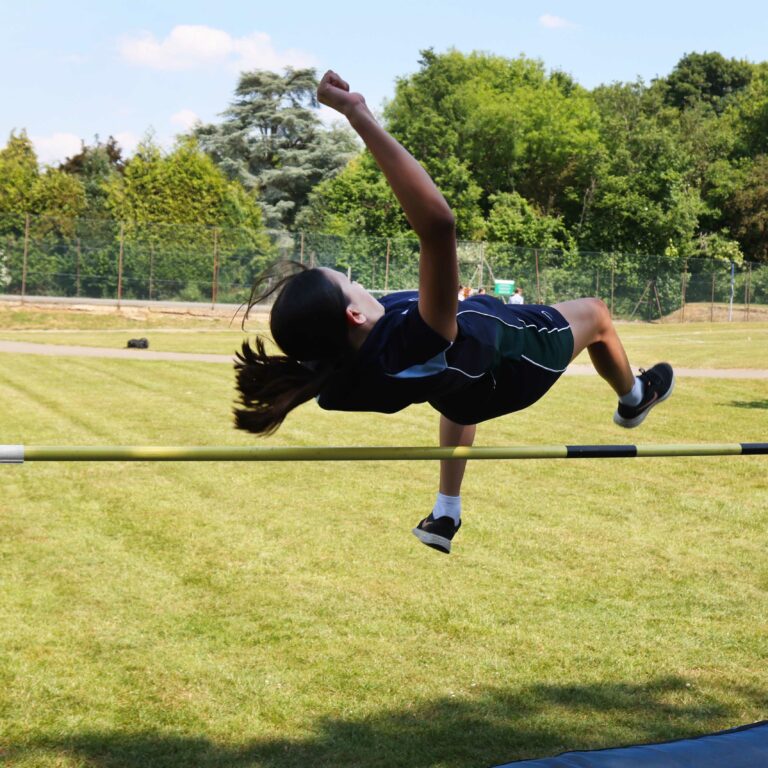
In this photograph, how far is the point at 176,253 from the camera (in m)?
36.8

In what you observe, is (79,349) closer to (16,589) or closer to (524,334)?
(16,589)

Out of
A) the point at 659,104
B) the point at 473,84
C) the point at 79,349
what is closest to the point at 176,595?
the point at 79,349

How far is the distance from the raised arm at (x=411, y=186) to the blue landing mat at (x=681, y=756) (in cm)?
179

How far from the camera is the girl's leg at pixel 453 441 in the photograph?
443 cm

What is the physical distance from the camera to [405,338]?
3.50 meters

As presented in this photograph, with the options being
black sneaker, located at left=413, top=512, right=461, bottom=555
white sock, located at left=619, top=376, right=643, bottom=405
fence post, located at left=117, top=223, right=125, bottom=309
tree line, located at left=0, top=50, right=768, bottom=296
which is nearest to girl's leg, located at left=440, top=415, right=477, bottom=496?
black sneaker, located at left=413, top=512, right=461, bottom=555

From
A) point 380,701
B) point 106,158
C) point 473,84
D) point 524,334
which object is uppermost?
point 473,84

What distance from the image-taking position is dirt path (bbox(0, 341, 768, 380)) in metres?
20.7

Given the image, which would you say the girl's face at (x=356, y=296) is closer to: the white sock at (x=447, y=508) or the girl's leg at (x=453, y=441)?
the girl's leg at (x=453, y=441)

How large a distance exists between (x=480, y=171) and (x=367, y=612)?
51.3 m

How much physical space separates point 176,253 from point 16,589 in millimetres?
30865

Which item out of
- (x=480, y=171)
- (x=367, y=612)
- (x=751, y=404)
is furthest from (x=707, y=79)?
(x=367, y=612)

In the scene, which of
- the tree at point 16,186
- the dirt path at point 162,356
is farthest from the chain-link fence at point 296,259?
the tree at point 16,186

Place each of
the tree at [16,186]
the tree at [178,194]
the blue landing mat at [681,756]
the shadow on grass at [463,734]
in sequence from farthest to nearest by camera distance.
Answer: the tree at [178,194]
the tree at [16,186]
the shadow on grass at [463,734]
the blue landing mat at [681,756]
